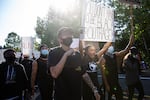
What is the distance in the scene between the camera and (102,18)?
7.84 meters

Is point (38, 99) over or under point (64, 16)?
under

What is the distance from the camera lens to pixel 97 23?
7723 millimetres

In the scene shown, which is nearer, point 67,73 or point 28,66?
point 67,73

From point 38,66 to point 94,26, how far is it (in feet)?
5.91

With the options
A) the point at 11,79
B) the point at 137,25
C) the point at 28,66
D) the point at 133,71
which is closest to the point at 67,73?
the point at 11,79

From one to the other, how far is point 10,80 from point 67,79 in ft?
6.83

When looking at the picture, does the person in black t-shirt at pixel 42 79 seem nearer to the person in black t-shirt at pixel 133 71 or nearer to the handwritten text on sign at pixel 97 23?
the handwritten text on sign at pixel 97 23

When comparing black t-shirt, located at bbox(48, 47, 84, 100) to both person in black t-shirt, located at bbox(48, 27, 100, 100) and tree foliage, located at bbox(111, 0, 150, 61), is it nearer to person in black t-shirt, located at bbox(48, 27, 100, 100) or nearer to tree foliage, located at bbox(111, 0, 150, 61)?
person in black t-shirt, located at bbox(48, 27, 100, 100)

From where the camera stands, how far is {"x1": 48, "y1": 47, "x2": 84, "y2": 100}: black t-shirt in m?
5.16

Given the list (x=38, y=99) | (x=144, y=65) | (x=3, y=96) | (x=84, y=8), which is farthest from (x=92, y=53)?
(x=144, y=65)

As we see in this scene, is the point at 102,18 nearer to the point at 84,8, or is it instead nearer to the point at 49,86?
the point at 84,8

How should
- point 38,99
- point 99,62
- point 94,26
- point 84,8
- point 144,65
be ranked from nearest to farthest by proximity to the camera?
point 84,8 < point 94,26 < point 99,62 < point 38,99 < point 144,65

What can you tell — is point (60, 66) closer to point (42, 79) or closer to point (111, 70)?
point (42, 79)

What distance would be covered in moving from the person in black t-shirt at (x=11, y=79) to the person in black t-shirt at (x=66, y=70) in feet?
6.39
